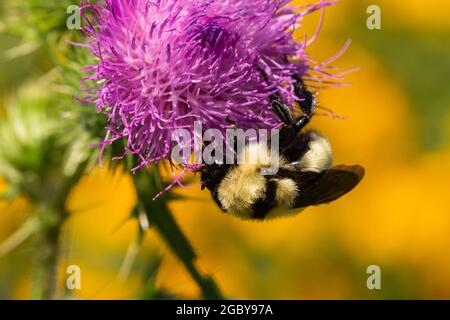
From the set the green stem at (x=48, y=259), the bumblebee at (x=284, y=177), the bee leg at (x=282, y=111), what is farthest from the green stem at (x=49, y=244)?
the bee leg at (x=282, y=111)

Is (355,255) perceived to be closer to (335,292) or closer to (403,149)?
(335,292)

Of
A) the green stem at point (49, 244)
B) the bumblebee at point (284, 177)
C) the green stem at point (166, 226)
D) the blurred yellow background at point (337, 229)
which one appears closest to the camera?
the bumblebee at point (284, 177)

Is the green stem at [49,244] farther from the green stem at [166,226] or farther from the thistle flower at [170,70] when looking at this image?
the thistle flower at [170,70]

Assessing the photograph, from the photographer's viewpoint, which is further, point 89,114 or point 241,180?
point 89,114

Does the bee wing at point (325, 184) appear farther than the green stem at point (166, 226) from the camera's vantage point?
No
